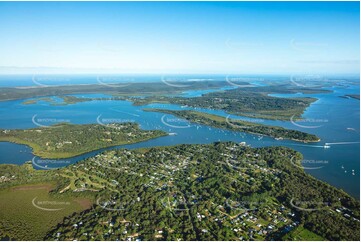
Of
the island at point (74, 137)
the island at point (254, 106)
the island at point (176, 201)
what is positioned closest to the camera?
the island at point (176, 201)

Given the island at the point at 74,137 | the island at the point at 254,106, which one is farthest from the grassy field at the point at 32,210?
the island at the point at 254,106

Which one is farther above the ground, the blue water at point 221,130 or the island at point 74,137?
the island at point 74,137

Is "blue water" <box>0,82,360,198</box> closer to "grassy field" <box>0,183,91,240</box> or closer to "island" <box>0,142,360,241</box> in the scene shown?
"island" <box>0,142,360,241</box>

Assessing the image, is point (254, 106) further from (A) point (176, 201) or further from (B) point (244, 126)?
(A) point (176, 201)

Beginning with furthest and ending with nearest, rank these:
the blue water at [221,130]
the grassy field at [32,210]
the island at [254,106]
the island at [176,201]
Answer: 1. the island at [254,106]
2. the blue water at [221,130]
3. the grassy field at [32,210]
4. the island at [176,201]

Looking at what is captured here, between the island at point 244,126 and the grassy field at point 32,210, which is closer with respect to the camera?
the grassy field at point 32,210

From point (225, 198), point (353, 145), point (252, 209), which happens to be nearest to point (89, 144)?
point (225, 198)

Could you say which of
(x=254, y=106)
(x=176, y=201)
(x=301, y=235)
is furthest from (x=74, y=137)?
(x=254, y=106)

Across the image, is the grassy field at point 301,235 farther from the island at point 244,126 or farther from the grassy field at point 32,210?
the island at point 244,126
